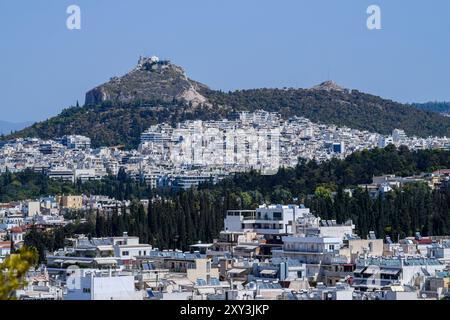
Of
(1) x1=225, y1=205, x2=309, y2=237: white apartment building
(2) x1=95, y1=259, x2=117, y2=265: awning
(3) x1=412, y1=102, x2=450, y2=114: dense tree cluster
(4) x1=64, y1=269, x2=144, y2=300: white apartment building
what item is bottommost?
(4) x1=64, y1=269, x2=144, y2=300: white apartment building

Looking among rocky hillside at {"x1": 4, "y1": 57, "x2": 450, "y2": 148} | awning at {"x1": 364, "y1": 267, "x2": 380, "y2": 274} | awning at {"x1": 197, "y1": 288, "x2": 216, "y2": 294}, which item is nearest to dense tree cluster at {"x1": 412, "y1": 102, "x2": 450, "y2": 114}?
rocky hillside at {"x1": 4, "y1": 57, "x2": 450, "y2": 148}

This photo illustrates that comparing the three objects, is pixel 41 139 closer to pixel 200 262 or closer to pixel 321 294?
pixel 200 262

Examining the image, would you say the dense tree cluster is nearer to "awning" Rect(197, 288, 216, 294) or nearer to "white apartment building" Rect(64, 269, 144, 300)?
"awning" Rect(197, 288, 216, 294)

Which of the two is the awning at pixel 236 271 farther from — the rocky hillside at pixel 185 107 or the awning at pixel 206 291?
the rocky hillside at pixel 185 107

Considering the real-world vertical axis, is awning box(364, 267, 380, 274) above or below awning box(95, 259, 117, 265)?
below

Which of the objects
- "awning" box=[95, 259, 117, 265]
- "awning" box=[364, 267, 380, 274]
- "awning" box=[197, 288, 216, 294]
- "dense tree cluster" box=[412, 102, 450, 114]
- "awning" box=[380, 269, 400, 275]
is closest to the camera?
"awning" box=[197, 288, 216, 294]

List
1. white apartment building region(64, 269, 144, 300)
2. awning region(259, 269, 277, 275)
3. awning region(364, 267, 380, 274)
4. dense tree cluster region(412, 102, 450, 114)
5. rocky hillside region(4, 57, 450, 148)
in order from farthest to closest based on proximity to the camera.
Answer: dense tree cluster region(412, 102, 450, 114) → rocky hillside region(4, 57, 450, 148) → awning region(259, 269, 277, 275) → awning region(364, 267, 380, 274) → white apartment building region(64, 269, 144, 300)

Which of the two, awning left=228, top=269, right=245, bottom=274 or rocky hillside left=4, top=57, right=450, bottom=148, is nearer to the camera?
awning left=228, top=269, right=245, bottom=274
